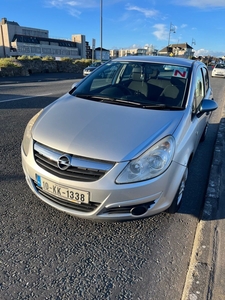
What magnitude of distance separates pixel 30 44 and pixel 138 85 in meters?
77.2

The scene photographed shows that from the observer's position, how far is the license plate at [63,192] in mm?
2053

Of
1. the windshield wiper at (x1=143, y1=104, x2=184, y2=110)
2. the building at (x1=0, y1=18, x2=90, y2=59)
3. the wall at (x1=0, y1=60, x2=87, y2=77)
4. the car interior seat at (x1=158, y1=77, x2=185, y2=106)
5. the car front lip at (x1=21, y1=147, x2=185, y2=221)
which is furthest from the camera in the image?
the building at (x1=0, y1=18, x2=90, y2=59)

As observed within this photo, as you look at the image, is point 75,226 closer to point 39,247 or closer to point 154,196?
point 39,247

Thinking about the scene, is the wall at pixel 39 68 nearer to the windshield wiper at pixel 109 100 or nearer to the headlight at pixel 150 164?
the windshield wiper at pixel 109 100

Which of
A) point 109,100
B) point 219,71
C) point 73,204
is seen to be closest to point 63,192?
point 73,204

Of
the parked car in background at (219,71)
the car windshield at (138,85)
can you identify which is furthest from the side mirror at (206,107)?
the parked car in background at (219,71)

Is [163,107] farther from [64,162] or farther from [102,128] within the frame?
[64,162]

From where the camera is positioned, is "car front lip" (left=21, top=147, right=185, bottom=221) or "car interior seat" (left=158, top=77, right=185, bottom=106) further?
"car interior seat" (left=158, top=77, right=185, bottom=106)

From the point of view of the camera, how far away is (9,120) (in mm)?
5789

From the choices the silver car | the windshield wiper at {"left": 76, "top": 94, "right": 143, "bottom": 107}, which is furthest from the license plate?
the windshield wiper at {"left": 76, "top": 94, "right": 143, "bottom": 107}

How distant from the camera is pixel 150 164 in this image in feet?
6.78

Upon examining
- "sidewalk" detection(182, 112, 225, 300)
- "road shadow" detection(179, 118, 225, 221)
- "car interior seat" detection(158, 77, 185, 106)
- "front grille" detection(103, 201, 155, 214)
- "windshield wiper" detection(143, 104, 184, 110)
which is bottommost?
"sidewalk" detection(182, 112, 225, 300)

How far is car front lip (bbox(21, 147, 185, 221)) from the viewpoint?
1.98 meters

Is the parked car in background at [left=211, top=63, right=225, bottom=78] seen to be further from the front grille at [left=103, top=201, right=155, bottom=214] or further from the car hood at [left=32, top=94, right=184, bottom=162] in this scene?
the front grille at [left=103, top=201, right=155, bottom=214]
